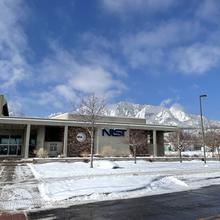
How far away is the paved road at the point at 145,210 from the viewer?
874 cm

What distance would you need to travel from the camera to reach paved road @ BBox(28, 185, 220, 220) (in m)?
8.74

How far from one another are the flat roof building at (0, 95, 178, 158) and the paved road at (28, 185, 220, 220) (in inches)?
1604

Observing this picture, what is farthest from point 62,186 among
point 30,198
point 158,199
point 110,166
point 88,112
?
point 88,112

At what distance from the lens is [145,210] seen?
381 inches

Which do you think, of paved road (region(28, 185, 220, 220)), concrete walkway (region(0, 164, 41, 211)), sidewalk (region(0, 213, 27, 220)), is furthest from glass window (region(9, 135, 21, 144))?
sidewalk (region(0, 213, 27, 220))

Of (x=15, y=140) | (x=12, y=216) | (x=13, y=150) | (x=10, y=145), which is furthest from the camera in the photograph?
(x=15, y=140)

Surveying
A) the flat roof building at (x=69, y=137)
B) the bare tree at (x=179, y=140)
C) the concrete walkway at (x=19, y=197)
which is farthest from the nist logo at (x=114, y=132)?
the concrete walkway at (x=19, y=197)

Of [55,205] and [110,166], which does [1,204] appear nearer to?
[55,205]

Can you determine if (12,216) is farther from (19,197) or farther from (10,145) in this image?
(10,145)

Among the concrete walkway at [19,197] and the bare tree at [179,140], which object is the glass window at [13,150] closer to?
the bare tree at [179,140]

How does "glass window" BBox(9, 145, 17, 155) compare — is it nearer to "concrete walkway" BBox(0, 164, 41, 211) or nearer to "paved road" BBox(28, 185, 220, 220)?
"concrete walkway" BBox(0, 164, 41, 211)

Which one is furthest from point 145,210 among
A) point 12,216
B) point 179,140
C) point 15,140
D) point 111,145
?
point 15,140

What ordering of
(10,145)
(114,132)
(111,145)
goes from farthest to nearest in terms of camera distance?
1. (10,145)
2. (114,132)
3. (111,145)

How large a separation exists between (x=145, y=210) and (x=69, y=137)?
44.6m
